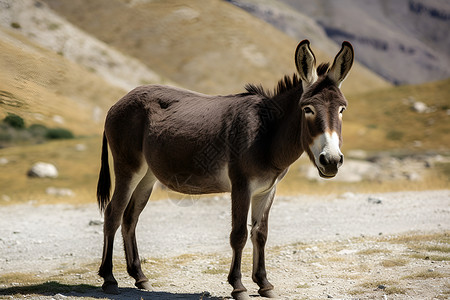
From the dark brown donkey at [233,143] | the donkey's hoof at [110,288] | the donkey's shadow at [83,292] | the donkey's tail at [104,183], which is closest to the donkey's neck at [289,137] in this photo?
the dark brown donkey at [233,143]

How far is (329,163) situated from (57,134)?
107 feet

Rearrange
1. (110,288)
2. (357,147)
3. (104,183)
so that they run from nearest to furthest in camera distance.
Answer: (110,288), (104,183), (357,147)

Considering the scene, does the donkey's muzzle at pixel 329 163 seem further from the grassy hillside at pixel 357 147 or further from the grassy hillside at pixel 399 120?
the grassy hillside at pixel 399 120

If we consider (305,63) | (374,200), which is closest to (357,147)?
(374,200)

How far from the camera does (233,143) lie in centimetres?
697

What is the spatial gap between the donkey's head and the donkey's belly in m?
1.20

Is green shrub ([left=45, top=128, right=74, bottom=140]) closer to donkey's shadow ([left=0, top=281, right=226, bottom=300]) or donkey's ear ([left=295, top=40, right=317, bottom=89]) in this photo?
donkey's shadow ([left=0, top=281, right=226, bottom=300])

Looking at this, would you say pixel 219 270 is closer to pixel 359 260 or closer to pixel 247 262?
pixel 247 262

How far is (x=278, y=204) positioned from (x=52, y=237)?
6.46 metres

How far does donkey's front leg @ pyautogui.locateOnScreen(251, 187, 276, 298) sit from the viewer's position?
7441mm

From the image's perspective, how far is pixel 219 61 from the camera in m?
69.8

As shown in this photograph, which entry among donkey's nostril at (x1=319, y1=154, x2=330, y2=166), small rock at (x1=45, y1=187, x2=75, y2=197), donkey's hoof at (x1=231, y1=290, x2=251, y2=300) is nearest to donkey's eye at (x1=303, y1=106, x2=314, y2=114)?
donkey's nostril at (x1=319, y1=154, x2=330, y2=166)

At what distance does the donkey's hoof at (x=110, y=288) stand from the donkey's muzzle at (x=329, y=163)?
3668 mm

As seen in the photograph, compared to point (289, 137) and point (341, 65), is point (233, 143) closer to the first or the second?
point (289, 137)
